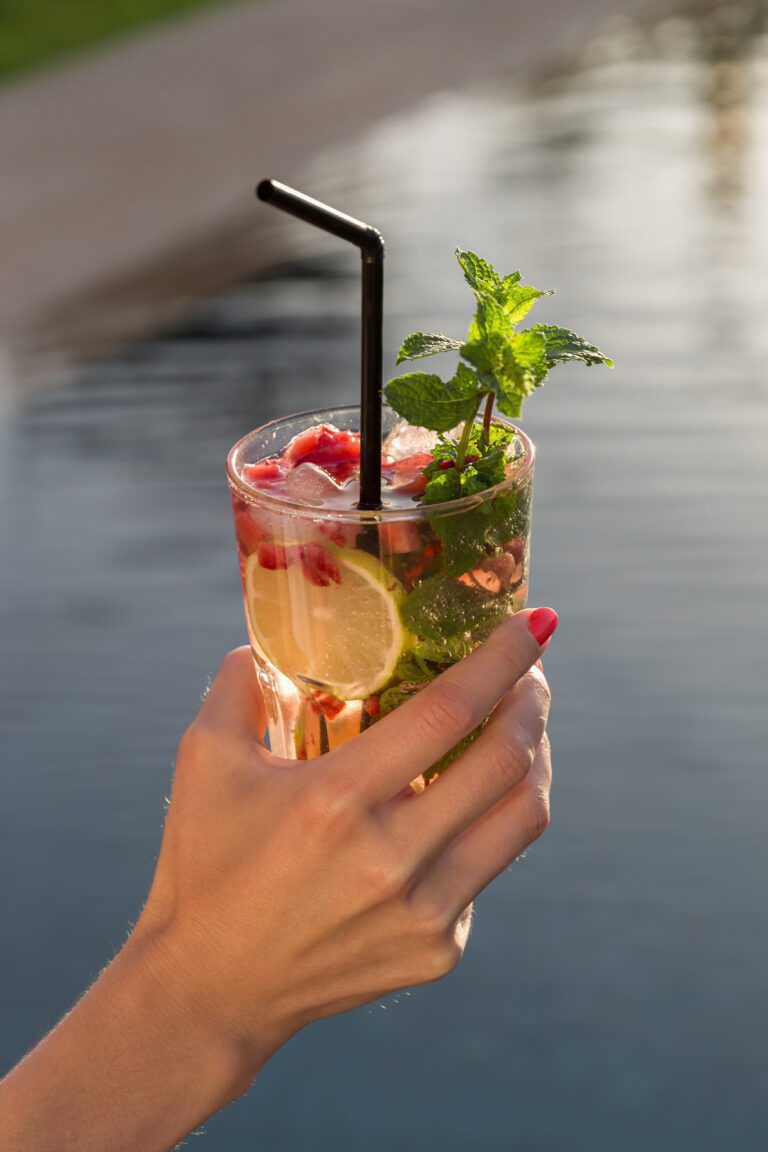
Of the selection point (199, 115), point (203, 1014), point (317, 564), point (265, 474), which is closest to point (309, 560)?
point (317, 564)

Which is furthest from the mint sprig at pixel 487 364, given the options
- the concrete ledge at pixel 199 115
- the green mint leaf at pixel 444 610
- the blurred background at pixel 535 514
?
the concrete ledge at pixel 199 115

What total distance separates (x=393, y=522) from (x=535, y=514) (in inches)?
112

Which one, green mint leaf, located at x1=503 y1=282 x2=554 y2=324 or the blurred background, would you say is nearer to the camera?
green mint leaf, located at x1=503 y1=282 x2=554 y2=324

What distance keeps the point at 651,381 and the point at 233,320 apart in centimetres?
170

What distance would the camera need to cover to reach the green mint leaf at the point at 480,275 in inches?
51.5

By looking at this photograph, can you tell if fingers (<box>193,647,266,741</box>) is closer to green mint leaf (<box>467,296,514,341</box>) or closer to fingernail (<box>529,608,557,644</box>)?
fingernail (<box>529,608,557,644</box>)

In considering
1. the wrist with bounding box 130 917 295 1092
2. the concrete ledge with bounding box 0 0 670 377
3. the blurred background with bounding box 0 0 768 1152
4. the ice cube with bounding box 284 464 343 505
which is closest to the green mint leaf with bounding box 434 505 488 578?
the ice cube with bounding box 284 464 343 505

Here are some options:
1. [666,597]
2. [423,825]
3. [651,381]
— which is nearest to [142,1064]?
[423,825]

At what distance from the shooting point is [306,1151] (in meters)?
2.52

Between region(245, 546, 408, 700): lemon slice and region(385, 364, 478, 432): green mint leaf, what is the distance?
0.41 ft

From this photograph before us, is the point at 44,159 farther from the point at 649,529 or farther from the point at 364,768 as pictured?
the point at 364,768

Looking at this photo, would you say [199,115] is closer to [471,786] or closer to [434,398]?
[434,398]

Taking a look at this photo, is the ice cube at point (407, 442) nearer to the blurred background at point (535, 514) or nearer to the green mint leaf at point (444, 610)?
the green mint leaf at point (444, 610)

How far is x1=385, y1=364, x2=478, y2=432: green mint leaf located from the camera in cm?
126
